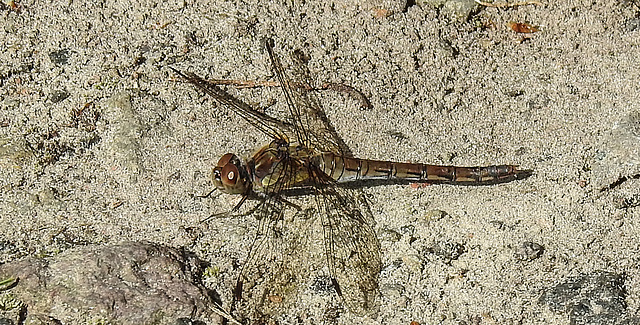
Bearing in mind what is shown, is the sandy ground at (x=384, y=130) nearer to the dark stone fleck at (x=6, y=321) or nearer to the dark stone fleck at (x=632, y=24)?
the dark stone fleck at (x=632, y=24)

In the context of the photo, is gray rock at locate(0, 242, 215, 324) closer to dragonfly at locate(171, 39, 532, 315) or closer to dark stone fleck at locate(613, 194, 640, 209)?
dragonfly at locate(171, 39, 532, 315)

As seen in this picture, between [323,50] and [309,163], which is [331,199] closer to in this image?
[309,163]

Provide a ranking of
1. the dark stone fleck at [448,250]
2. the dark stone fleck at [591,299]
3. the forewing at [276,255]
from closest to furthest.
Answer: the dark stone fleck at [591,299]
the forewing at [276,255]
the dark stone fleck at [448,250]

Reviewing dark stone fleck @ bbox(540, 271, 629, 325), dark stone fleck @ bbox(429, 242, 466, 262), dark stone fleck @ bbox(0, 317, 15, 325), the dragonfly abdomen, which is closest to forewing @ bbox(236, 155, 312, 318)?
the dragonfly abdomen

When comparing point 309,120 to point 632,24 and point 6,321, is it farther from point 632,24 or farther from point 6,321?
point 632,24

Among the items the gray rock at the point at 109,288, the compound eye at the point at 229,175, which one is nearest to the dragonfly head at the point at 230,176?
the compound eye at the point at 229,175
